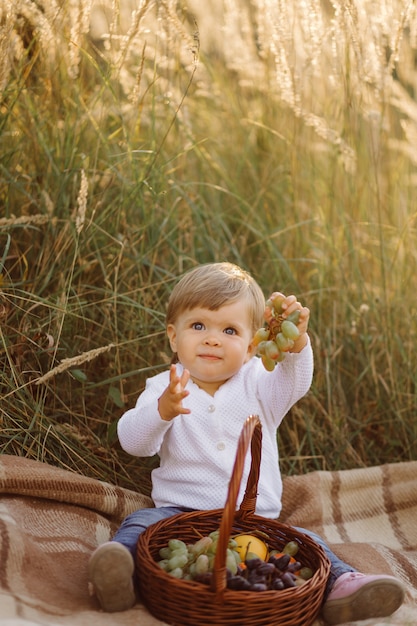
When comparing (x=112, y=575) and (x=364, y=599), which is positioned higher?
(x=112, y=575)

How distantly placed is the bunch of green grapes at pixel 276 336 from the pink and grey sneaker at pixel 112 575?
0.64 meters

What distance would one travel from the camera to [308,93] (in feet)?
12.3

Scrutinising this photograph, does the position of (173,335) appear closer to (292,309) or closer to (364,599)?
(292,309)

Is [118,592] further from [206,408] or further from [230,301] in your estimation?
[230,301]

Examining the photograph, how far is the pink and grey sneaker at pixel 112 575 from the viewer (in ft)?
6.51

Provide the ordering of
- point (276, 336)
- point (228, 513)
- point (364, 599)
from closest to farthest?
1. point (228, 513)
2. point (364, 599)
3. point (276, 336)

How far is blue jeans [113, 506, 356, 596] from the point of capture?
2225 millimetres

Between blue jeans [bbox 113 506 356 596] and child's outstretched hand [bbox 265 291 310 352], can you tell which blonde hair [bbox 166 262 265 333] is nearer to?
child's outstretched hand [bbox 265 291 310 352]

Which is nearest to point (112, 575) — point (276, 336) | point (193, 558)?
point (193, 558)

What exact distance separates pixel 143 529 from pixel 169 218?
52.6 inches

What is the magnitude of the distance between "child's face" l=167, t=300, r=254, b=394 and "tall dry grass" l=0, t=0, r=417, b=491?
11.6 inches

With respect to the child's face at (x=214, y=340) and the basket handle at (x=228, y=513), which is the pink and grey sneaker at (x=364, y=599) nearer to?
the basket handle at (x=228, y=513)

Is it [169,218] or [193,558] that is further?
[169,218]

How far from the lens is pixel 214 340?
2482 millimetres
